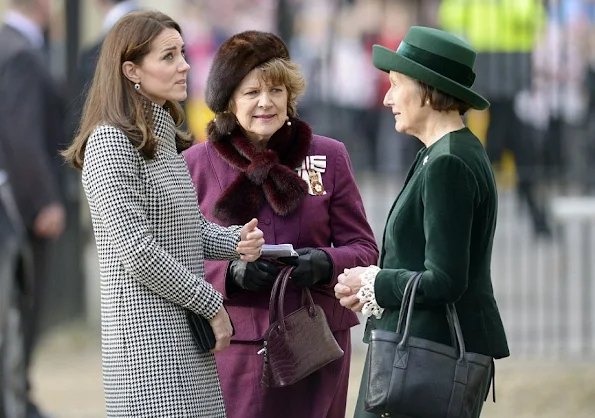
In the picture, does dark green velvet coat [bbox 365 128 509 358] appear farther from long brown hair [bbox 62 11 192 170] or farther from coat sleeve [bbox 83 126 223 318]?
long brown hair [bbox 62 11 192 170]

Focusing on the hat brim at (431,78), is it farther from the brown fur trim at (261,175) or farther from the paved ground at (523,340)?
the paved ground at (523,340)

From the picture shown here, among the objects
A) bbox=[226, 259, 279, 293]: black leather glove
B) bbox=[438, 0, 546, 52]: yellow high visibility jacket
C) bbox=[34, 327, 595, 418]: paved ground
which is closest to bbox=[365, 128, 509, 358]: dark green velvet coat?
bbox=[226, 259, 279, 293]: black leather glove

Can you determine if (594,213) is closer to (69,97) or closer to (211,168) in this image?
(69,97)

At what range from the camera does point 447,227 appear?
150 inches

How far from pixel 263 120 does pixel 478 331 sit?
40.9 inches

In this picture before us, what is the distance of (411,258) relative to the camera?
399 centimetres

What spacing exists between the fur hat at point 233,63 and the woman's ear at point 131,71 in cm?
50

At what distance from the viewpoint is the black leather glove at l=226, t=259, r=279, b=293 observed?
4438 mm

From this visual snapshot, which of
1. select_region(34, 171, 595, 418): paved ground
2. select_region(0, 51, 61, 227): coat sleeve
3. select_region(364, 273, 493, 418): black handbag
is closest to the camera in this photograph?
select_region(364, 273, 493, 418): black handbag

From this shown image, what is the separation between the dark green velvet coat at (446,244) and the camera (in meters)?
3.82

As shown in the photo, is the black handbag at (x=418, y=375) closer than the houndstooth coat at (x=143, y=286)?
Yes

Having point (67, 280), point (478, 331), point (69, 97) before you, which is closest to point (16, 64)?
point (69, 97)

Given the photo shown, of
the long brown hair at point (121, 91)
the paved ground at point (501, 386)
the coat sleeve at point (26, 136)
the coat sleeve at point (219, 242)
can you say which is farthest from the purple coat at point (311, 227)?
the coat sleeve at point (26, 136)

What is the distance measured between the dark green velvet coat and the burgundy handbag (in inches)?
15.1
